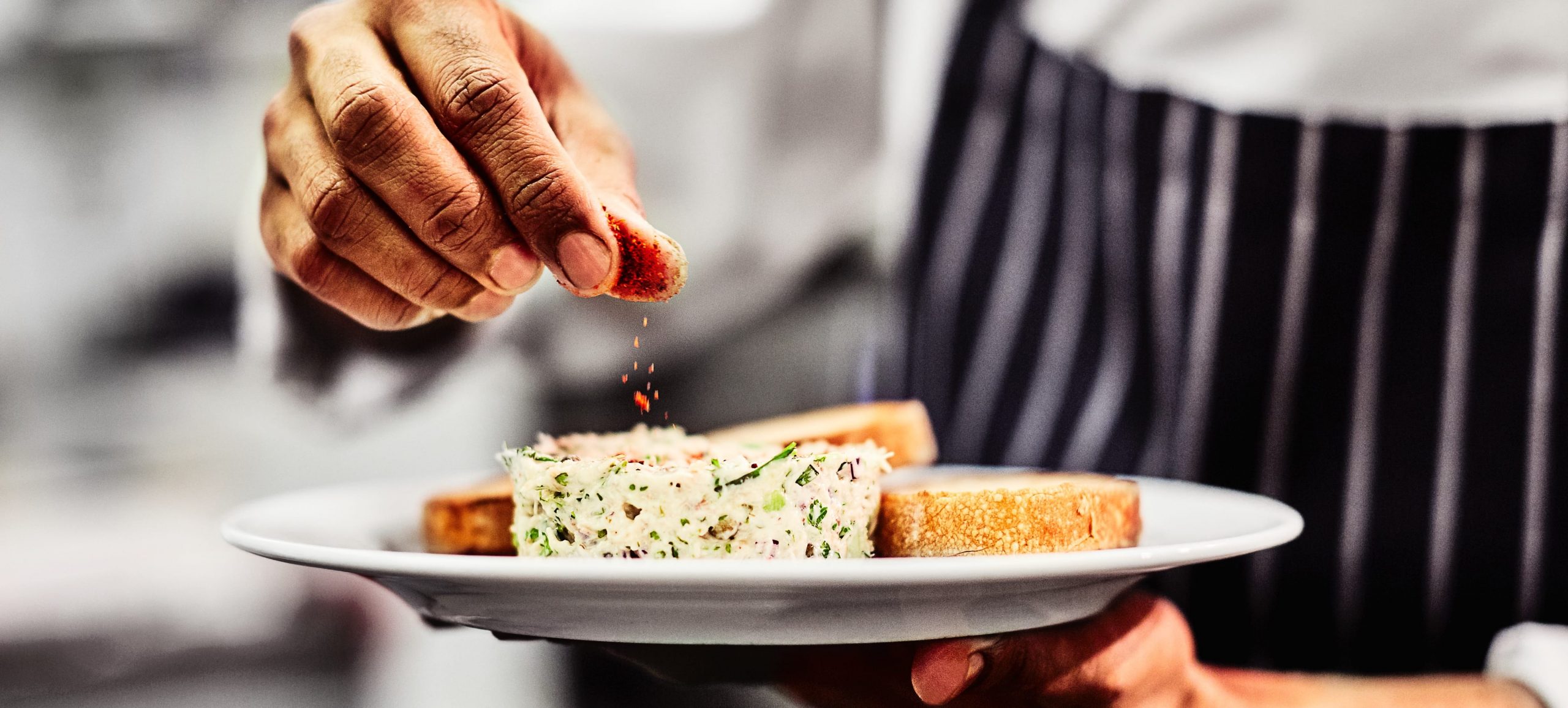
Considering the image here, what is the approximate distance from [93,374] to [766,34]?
1740 mm

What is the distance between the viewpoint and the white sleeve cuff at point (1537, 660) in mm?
1094

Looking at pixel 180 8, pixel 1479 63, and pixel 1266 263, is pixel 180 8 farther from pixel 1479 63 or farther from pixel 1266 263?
pixel 1479 63

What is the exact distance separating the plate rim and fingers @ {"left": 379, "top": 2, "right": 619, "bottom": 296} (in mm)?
213

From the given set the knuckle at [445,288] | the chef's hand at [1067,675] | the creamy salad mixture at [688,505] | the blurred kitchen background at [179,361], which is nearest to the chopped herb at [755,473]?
the creamy salad mixture at [688,505]

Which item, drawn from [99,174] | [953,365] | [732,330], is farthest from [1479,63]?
[99,174]

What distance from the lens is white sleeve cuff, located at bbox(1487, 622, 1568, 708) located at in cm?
109

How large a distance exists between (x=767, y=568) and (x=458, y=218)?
0.34 m

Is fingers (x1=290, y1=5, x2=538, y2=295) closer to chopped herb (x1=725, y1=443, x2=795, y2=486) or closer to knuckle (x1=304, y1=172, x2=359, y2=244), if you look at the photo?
knuckle (x1=304, y1=172, x2=359, y2=244)

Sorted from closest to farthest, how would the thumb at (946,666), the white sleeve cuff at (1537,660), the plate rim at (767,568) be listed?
the plate rim at (767,568) < the thumb at (946,666) < the white sleeve cuff at (1537,660)

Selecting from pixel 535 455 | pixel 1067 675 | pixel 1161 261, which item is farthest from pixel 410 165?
pixel 1161 261

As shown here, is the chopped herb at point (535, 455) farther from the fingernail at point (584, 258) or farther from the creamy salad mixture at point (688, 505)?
the fingernail at point (584, 258)

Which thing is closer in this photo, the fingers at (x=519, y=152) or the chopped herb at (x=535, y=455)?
the fingers at (x=519, y=152)

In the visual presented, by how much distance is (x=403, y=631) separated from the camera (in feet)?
8.79

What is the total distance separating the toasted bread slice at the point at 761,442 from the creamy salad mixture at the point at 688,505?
0.11 m
